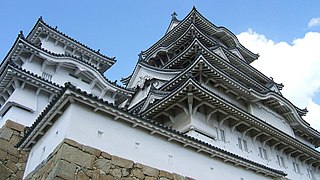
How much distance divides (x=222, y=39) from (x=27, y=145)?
1720 centimetres

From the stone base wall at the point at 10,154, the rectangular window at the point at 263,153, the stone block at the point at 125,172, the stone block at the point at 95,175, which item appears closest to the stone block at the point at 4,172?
the stone base wall at the point at 10,154

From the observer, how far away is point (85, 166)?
6.42 m

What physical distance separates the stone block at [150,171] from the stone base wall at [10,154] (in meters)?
5.80

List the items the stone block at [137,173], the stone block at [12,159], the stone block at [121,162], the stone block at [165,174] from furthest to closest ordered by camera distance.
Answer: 1. the stone block at [12,159]
2. the stone block at [165,174]
3. the stone block at [137,173]
4. the stone block at [121,162]

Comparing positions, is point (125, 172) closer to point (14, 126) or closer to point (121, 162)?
point (121, 162)

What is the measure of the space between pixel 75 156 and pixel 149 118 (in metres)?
7.25

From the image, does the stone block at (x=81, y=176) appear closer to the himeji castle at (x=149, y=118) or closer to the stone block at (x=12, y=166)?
the himeji castle at (x=149, y=118)

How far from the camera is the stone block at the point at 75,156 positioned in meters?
6.22

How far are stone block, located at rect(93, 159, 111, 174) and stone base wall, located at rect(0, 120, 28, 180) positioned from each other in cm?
559

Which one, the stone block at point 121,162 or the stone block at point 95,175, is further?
the stone block at point 121,162

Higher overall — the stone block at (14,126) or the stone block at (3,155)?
the stone block at (14,126)

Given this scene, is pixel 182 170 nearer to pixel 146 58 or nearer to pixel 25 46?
pixel 25 46

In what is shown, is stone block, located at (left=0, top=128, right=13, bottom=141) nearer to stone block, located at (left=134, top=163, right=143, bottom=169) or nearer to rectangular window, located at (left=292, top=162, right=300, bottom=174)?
stone block, located at (left=134, top=163, right=143, bottom=169)

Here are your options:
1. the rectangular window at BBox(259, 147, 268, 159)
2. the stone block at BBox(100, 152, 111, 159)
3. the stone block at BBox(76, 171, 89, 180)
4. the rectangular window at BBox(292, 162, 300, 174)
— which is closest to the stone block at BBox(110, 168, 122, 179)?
the stone block at BBox(100, 152, 111, 159)
